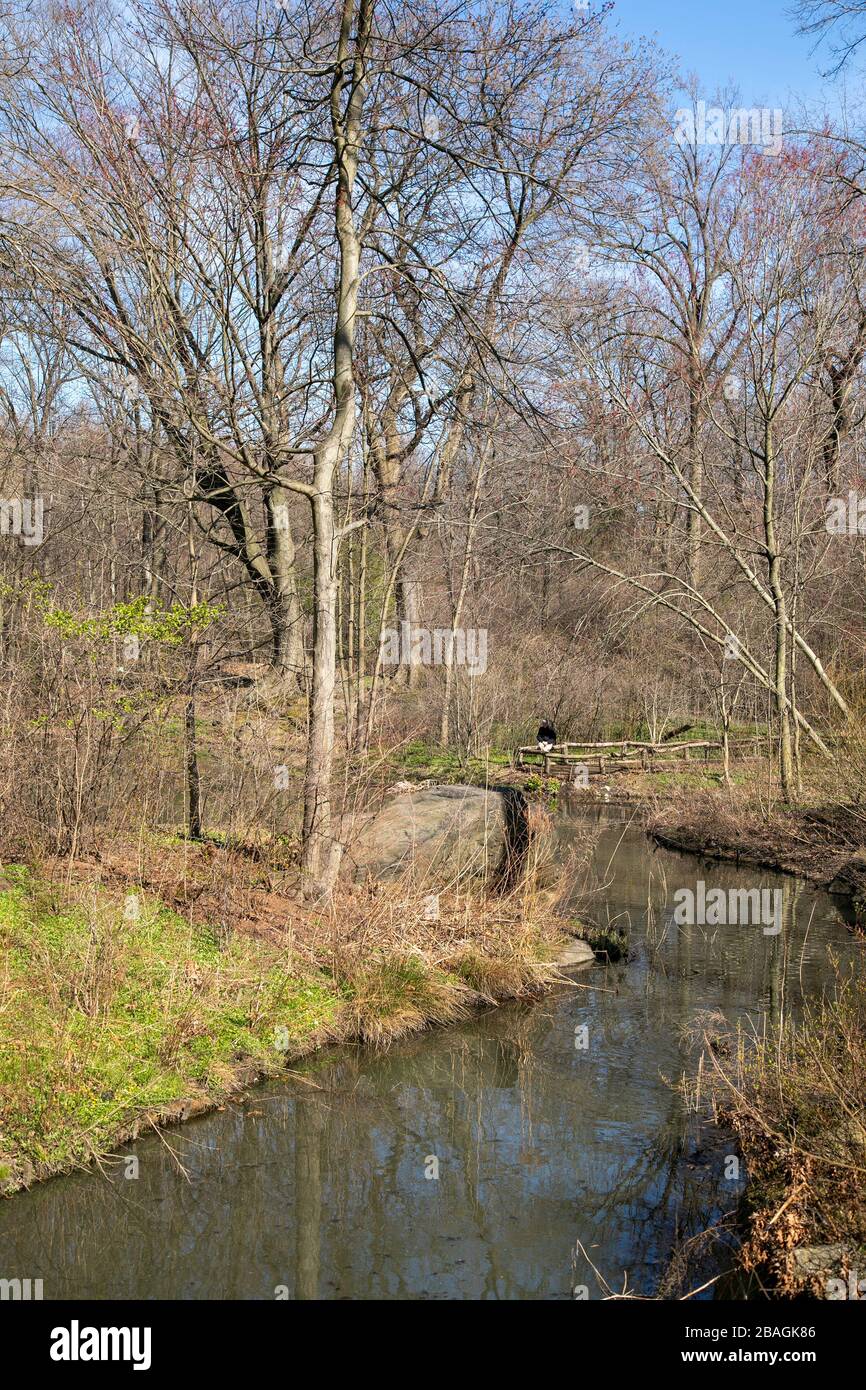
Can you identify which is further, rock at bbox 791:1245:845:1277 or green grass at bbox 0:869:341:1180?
green grass at bbox 0:869:341:1180

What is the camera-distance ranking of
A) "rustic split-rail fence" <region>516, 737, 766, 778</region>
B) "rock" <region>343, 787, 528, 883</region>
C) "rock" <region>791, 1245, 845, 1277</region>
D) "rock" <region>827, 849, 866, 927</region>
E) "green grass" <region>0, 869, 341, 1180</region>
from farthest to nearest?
"rustic split-rail fence" <region>516, 737, 766, 778</region> → "rock" <region>827, 849, 866, 927</region> → "rock" <region>343, 787, 528, 883</region> → "green grass" <region>0, 869, 341, 1180</region> → "rock" <region>791, 1245, 845, 1277</region>

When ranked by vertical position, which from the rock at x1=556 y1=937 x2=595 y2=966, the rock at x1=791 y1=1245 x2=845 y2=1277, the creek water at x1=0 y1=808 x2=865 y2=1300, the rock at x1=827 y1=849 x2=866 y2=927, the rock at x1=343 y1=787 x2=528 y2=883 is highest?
the rock at x1=343 y1=787 x2=528 y2=883

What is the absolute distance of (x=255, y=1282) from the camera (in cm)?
575

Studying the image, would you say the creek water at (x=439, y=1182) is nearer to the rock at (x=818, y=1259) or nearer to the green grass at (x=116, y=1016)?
the green grass at (x=116, y=1016)

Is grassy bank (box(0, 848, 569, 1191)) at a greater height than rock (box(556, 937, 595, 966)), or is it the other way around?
grassy bank (box(0, 848, 569, 1191))

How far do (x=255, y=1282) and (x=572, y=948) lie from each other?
6.44m

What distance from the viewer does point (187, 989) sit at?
27.2ft

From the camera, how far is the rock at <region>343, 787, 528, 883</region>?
1168cm

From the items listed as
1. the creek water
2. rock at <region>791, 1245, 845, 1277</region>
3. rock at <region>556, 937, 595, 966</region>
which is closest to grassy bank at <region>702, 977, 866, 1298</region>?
rock at <region>791, 1245, 845, 1277</region>

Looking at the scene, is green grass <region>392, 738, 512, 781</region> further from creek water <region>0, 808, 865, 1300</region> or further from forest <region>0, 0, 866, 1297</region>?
→ creek water <region>0, 808, 865, 1300</region>

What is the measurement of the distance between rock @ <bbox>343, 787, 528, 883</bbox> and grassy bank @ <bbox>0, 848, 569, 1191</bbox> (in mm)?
584

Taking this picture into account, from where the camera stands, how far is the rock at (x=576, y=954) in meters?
11.4

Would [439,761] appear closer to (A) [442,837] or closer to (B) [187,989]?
(A) [442,837]
